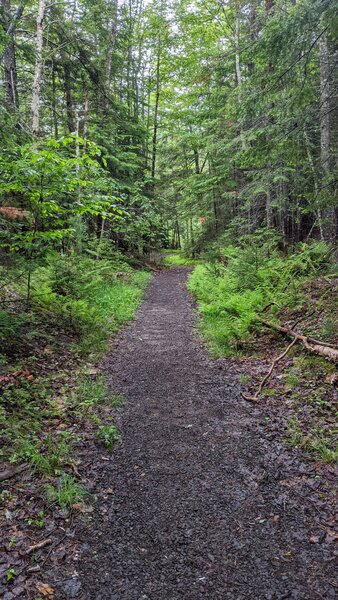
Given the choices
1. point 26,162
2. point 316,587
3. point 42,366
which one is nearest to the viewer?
point 316,587

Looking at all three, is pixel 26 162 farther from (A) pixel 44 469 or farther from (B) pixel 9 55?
(B) pixel 9 55

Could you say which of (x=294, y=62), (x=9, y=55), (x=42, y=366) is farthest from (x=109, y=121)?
(x=42, y=366)

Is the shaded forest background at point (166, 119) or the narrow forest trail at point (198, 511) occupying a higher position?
the shaded forest background at point (166, 119)

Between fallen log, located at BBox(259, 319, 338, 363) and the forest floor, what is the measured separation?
113cm

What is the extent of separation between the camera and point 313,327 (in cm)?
635

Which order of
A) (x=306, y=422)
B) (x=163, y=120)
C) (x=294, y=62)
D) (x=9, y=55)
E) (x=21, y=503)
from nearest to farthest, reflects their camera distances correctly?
(x=21, y=503) < (x=306, y=422) < (x=294, y=62) < (x=9, y=55) < (x=163, y=120)

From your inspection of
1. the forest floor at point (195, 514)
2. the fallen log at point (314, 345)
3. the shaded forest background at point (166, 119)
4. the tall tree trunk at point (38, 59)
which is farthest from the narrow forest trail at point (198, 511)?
the tall tree trunk at point (38, 59)

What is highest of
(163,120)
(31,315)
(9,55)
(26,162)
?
(163,120)

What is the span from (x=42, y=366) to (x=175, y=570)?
12.8 ft

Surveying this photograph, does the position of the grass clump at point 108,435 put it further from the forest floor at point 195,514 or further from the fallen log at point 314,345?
the fallen log at point 314,345

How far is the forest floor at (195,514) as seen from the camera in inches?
92.7

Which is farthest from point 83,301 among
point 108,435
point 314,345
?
point 314,345

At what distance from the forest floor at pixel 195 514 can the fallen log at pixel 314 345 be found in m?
1.13

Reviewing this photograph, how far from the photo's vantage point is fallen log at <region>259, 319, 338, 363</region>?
5189 millimetres
